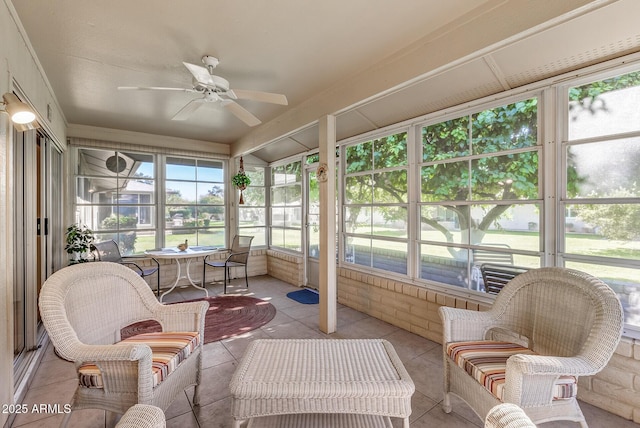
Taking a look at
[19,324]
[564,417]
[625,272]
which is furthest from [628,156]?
[19,324]

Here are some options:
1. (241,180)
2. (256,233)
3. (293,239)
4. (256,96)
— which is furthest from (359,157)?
(256,233)

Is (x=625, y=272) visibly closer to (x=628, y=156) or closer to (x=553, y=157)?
(x=628, y=156)

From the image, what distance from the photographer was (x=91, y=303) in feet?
5.96

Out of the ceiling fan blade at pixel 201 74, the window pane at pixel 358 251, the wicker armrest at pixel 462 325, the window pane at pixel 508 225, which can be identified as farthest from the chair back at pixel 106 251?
the window pane at pixel 508 225

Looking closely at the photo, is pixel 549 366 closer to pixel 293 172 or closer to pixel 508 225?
pixel 508 225

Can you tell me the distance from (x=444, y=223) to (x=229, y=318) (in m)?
2.75

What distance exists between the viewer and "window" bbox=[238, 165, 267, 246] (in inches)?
229

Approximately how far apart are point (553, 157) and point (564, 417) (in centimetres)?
177

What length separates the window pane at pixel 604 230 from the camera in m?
1.94

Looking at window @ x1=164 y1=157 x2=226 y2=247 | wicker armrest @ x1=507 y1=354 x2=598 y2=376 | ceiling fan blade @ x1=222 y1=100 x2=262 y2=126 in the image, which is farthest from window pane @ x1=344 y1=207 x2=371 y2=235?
window @ x1=164 y1=157 x2=226 y2=247

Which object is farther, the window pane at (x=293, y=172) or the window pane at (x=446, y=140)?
the window pane at (x=293, y=172)

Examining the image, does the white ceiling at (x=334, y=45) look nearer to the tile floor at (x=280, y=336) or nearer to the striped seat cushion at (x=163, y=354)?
the striped seat cushion at (x=163, y=354)

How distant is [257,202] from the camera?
597cm

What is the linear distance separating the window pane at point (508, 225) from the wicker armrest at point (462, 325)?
2.97 feet
